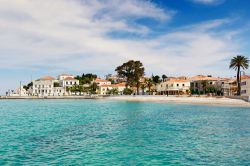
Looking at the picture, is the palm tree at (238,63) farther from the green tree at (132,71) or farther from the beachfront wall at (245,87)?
the green tree at (132,71)

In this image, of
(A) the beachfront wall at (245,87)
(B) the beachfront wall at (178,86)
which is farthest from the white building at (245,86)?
(B) the beachfront wall at (178,86)

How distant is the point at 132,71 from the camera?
148 metres

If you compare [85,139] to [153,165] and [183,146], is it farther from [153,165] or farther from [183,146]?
[153,165]

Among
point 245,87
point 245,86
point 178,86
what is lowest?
point 245,87

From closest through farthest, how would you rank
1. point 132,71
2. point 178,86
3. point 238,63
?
1. point 238,63
2. point 132,71
3. point 178,86

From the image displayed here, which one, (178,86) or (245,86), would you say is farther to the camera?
(178,86)

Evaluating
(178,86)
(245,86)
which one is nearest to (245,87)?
(245,86)

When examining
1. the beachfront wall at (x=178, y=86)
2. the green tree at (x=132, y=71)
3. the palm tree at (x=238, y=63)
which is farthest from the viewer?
the beachfront wall at (x=178, y=86)

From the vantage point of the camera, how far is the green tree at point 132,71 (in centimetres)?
14725

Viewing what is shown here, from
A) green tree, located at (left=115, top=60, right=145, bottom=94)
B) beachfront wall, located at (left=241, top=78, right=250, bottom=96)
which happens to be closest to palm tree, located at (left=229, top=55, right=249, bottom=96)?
beachfront wall, located at (left=241, top=78, right=250, bottom=96)

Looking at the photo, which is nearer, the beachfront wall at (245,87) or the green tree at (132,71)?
the beachfront wall at (245,87)

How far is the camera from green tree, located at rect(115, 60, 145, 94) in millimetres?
147250

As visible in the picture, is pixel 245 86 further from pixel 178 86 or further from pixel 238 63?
pixel 178 86

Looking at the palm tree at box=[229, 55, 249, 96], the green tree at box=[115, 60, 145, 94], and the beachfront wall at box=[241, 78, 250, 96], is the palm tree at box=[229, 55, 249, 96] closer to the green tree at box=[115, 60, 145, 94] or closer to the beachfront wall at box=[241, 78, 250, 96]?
the beachfront wall at box=[241, 78, 250, 96]
